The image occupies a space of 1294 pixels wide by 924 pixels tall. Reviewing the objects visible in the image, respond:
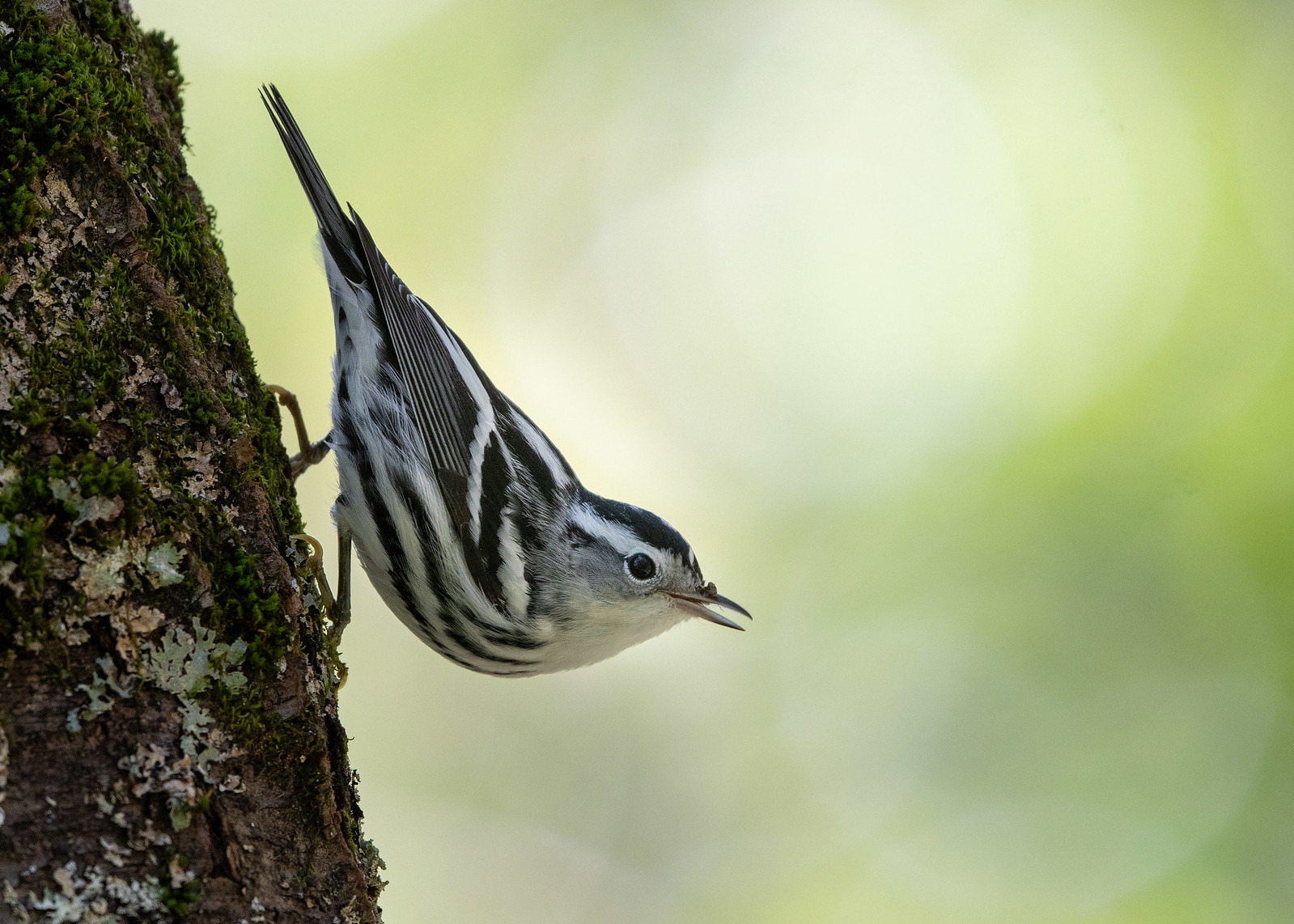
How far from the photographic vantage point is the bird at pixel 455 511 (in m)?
3.00

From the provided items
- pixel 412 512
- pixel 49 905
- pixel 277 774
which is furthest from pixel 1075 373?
pixel 49 905

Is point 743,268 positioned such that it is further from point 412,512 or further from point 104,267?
point 104,267

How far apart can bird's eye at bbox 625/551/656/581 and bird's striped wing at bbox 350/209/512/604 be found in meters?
0.49

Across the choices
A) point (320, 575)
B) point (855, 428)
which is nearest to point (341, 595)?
point (320, 575)

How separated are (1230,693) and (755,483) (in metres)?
2.78

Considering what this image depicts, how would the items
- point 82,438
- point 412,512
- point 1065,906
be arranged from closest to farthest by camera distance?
point 82,438, point 412,512, point 1065,906

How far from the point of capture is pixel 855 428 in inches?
221

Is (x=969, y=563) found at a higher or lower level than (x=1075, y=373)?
lower

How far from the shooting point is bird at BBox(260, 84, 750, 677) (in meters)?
3.00

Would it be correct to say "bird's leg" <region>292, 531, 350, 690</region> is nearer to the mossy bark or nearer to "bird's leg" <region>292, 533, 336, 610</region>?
"bird's leg" <region>292, 533, 336, 610</region>

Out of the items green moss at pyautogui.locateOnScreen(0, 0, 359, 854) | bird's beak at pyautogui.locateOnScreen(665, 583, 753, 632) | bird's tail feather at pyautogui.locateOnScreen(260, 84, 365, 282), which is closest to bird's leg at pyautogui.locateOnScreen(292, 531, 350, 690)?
green moss at pyautogui.locateOnScreen(0, 0, 359, 854)

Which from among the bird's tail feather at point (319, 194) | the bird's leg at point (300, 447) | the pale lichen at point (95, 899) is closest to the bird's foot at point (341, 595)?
the bird's leg at point (300, 447)

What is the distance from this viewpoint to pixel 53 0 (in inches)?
82.9

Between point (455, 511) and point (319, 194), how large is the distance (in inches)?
45.1
